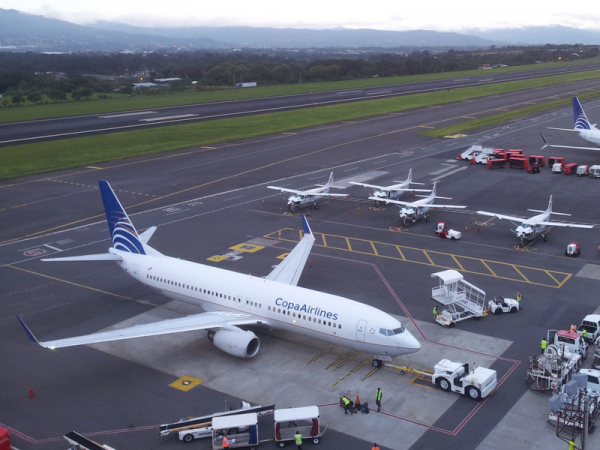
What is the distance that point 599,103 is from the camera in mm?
162375

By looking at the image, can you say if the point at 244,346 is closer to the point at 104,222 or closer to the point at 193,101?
the point at 104,222

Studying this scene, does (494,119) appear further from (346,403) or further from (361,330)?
(346,403)

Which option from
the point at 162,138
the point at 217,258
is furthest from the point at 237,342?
the point at 162,138

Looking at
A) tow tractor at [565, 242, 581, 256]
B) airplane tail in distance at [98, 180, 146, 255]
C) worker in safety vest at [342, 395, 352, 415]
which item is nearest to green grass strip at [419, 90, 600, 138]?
tow tractor at [565, 242, 581, 256]

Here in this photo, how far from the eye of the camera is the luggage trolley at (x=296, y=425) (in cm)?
2825

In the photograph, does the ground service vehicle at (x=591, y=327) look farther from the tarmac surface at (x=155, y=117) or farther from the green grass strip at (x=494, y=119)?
the tarmac surface at (x=155, y=117)

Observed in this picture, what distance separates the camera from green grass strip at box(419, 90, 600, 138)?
124 m

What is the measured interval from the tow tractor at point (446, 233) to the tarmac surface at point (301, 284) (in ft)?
3.20

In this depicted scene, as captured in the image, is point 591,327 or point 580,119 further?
point 580,119

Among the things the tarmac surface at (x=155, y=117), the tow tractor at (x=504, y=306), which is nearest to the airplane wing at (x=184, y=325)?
the tow tractor at (x=504, y=306)

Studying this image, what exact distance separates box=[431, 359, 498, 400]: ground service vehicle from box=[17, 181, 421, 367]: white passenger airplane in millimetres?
1966

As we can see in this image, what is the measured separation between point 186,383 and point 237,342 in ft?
12.3

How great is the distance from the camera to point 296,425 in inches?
1134

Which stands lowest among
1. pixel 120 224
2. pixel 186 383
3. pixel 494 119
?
pixel 186 383
